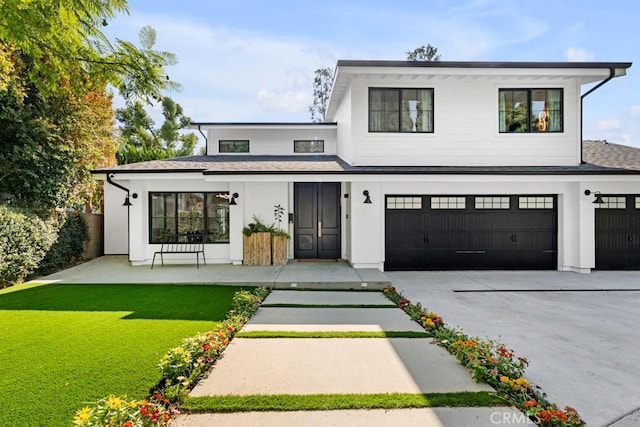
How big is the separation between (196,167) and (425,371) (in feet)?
26.7

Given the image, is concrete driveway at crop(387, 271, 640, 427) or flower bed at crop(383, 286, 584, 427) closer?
flower bed at crop(383, 286, 584, 427)

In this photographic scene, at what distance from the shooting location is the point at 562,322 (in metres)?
5.22

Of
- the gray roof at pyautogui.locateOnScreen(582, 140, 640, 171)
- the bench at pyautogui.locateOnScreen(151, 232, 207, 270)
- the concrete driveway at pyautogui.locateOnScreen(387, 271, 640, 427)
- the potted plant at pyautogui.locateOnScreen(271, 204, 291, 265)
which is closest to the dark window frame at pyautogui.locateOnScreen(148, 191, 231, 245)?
the bench at pyautogui.locateOnScreen(151, 232, 207, 270)

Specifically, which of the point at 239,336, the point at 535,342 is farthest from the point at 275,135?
the point at 535,342

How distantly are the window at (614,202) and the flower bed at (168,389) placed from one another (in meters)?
10.0

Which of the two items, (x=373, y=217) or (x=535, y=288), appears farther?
(x=373, y=217)

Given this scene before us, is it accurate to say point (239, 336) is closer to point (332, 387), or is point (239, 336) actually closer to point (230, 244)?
point (332, 387)

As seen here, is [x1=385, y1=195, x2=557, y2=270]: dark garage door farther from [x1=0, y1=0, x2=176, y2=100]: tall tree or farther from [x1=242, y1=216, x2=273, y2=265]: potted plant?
[x1=0, y1=0, x2=176, y2=100]: tall tree

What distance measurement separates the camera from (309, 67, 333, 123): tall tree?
28.8 m

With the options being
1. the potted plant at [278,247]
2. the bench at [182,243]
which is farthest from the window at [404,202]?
the bench at [182,243]

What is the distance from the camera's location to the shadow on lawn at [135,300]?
546cm

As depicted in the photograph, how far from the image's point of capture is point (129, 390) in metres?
3.02

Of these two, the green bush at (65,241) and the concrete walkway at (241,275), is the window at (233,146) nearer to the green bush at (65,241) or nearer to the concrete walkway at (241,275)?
the concrete walkway at (241,275)

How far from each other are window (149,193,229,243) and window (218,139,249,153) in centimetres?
278
